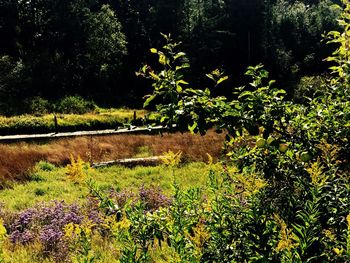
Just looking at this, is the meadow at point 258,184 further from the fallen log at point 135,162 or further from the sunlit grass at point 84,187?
the fallen log at point 135,162

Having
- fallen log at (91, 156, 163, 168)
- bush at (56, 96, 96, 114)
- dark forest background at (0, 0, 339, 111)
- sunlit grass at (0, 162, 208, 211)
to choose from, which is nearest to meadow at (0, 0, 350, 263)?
sunlit grass at (0, 162, 208, 211)

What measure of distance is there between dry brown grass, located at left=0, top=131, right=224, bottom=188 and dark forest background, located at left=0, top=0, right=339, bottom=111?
17567 millimetres

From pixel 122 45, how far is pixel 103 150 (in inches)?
1054

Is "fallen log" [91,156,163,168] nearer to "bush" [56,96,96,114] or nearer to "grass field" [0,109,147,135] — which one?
"grass field" [0,109,147,135]

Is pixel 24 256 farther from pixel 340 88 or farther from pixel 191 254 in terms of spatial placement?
pixel 340 88

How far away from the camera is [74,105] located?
36.2 m

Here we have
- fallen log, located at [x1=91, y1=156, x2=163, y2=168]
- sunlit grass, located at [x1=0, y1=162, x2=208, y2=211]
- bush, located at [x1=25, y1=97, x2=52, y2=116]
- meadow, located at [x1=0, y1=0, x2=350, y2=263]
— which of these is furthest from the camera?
bush, located at [x1=25, y1=97, x2=52, y2=116]

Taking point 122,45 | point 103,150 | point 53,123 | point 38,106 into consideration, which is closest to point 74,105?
point 38,106

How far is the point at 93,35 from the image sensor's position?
42.0 meters

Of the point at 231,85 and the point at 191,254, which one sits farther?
the point at 231,85

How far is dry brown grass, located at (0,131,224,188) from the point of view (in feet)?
48.2

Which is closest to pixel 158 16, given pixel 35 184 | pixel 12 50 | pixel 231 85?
pixel 231 85

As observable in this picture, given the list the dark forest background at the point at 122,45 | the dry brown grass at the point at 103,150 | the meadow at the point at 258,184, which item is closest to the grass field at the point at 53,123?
the dry brown grass at the point at 103,150

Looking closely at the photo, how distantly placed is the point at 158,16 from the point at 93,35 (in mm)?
8381
